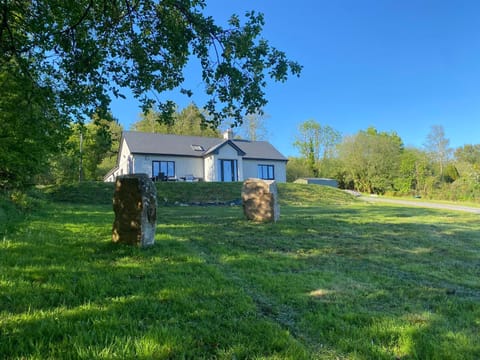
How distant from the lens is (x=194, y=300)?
2.88 meters

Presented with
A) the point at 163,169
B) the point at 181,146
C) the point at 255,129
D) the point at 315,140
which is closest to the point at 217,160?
the point at 181,146

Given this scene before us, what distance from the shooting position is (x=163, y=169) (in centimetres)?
2367

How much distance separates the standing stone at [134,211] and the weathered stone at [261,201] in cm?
405

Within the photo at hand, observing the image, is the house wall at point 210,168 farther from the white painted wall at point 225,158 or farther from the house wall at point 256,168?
the house wall at point 256,168

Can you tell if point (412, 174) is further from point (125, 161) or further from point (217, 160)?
point (125, 161)

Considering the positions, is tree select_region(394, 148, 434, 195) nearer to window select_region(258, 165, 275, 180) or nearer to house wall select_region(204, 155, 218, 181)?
window select_region(258, 165, 275, 180)

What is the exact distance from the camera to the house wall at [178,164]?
22625 millimetres

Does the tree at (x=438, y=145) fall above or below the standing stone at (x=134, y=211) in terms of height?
above

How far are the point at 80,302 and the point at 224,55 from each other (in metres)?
3.53

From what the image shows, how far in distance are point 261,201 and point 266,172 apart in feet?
64.9

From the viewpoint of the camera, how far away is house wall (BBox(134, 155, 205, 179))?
74.2 feet

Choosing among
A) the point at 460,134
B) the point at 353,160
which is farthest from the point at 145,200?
the point at 460,134

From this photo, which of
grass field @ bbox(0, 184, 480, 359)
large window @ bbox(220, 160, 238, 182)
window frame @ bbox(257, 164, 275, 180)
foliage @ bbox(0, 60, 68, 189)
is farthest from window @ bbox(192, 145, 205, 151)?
grass field @ bbox(0, 184, 480, 359)

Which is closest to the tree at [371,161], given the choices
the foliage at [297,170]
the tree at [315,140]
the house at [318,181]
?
the house at [318,181]
